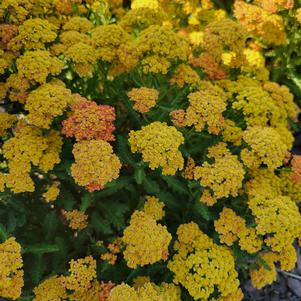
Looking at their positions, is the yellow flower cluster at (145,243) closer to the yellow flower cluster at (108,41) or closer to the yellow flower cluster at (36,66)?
the yellow flower cluster at (36,66)

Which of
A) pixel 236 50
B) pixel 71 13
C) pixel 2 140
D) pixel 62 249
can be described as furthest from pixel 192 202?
pixel 71 13

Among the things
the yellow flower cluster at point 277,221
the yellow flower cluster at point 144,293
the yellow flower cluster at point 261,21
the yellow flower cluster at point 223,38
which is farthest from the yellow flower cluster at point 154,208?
the yellow flower cluster at point 261,21

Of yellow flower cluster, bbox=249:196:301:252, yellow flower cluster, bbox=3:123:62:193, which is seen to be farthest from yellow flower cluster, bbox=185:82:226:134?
yellow flower cluster, bbox=3:123:62:193

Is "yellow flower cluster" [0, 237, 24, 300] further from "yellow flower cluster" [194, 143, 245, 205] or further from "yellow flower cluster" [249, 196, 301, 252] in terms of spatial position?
"yellow flower cluster" [249, 196, 301, 252]

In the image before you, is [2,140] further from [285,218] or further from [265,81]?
[265,81]

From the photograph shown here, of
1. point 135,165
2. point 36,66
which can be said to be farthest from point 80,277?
point 36,66

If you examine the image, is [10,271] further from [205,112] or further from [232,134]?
[232,134]
